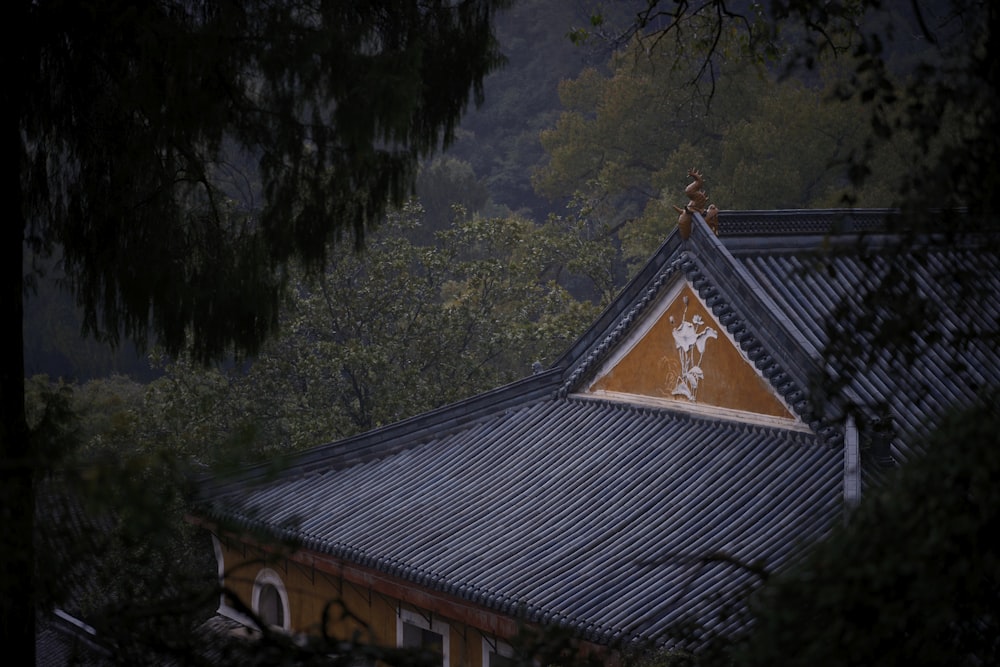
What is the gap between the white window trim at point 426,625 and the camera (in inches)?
330

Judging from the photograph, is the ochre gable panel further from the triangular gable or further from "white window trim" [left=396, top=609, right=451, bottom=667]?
"white window trim" [left=396, top=609, right=451, bottom=667]

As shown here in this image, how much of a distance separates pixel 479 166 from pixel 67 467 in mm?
36233

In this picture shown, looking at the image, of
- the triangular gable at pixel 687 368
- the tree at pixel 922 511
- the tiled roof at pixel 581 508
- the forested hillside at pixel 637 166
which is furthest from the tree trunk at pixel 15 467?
the forested hillside at pixel 637 166

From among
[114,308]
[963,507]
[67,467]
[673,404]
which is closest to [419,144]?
[114,308]

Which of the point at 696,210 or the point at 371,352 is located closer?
the point at 696,210

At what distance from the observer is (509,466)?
872 cm

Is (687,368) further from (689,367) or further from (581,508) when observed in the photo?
(581,508)

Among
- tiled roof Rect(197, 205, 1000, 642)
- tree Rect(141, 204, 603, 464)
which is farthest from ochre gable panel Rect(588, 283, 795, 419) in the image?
tree Rect(141, 204, 603, 464)

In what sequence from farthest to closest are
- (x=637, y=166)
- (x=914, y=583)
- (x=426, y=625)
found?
(x=637, y=166) → (x=426, y=625) → (x=914, y=583)

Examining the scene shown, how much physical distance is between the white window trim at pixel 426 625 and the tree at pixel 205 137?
181 inches

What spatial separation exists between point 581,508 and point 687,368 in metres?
1.28

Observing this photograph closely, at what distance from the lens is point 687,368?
8094mm

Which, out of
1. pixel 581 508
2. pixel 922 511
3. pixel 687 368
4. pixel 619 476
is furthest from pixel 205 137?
pixel 687 368

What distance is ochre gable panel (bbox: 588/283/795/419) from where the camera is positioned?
761cm
